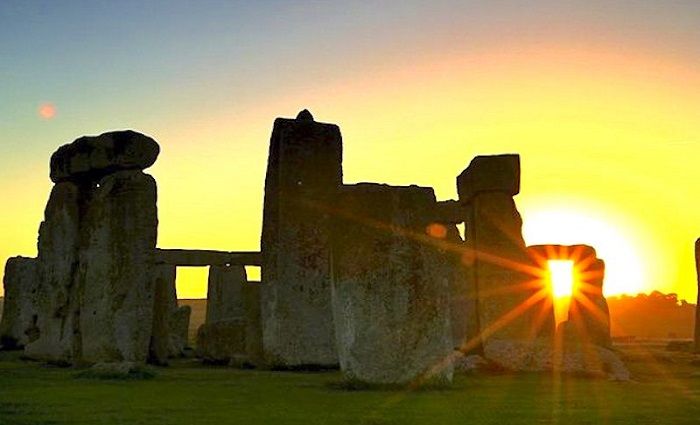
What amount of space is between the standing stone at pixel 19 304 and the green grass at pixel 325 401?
893cm

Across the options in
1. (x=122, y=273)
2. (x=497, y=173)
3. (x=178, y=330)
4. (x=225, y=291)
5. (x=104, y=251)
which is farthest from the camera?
(x=225, y=291)

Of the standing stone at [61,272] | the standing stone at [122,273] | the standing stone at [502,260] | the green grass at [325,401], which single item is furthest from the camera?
the standing stone at [502,260]

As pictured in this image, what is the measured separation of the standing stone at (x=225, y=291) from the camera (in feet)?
76.9

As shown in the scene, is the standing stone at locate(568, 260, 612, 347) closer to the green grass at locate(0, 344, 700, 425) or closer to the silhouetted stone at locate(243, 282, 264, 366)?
the green grass at locate(0, 344, 700, 425)

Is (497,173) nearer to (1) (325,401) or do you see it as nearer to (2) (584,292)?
(2) (584,292)

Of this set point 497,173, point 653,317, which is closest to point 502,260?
point 497,173

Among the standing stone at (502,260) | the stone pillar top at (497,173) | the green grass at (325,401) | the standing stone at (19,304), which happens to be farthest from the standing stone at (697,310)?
the standing stone at (19,304)

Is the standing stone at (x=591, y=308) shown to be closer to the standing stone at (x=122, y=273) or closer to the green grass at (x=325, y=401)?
the green grass at (x=325, y=401)

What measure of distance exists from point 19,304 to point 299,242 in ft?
33.3

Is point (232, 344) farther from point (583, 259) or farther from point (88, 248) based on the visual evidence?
point (583, 259)

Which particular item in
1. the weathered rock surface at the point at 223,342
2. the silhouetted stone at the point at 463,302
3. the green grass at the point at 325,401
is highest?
the silhouetted stone at the point at 463,302

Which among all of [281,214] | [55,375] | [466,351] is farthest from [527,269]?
[55,375]

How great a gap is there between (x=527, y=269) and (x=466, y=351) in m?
2.13

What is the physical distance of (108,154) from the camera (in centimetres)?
1555
